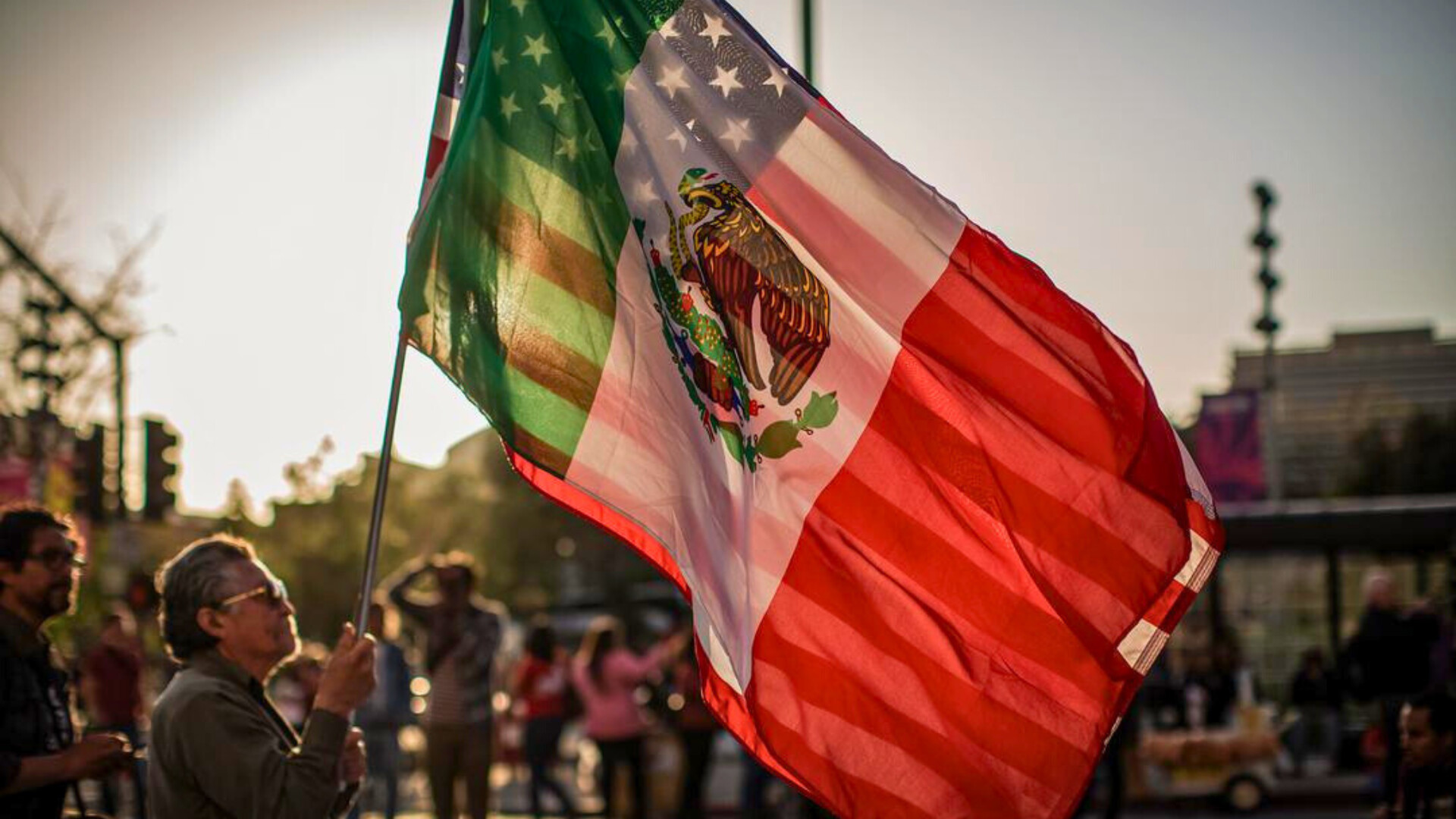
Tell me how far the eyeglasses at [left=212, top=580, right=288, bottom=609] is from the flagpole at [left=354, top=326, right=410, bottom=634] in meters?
0.46

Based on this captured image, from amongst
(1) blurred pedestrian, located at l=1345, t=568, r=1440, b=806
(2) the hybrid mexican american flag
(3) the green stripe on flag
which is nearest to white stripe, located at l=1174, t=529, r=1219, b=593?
(2) the hybrid mexican american flag

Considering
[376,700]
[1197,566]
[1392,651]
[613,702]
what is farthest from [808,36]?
[1197,566]

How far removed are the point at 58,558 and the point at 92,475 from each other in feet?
53.7

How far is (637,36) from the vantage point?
15.6ft

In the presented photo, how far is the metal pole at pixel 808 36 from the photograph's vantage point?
13.8m

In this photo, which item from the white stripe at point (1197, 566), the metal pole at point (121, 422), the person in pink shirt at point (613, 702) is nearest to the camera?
the white stripe at point (1197, 566)

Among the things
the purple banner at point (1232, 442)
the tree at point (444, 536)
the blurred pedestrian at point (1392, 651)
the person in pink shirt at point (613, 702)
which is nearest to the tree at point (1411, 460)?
the tree at point (444, 536)

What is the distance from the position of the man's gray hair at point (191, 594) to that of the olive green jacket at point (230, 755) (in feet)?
0.15

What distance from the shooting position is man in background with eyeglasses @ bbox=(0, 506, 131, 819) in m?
4.89

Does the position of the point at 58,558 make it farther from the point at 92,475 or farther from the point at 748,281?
the point at 92,475

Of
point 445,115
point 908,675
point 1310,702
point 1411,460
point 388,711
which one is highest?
point 445,115

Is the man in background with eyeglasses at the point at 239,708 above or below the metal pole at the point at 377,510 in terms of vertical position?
below

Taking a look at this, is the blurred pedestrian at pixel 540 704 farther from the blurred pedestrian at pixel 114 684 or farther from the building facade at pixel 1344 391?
the building facade at pixel 1344 391

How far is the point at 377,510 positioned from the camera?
4090mm
